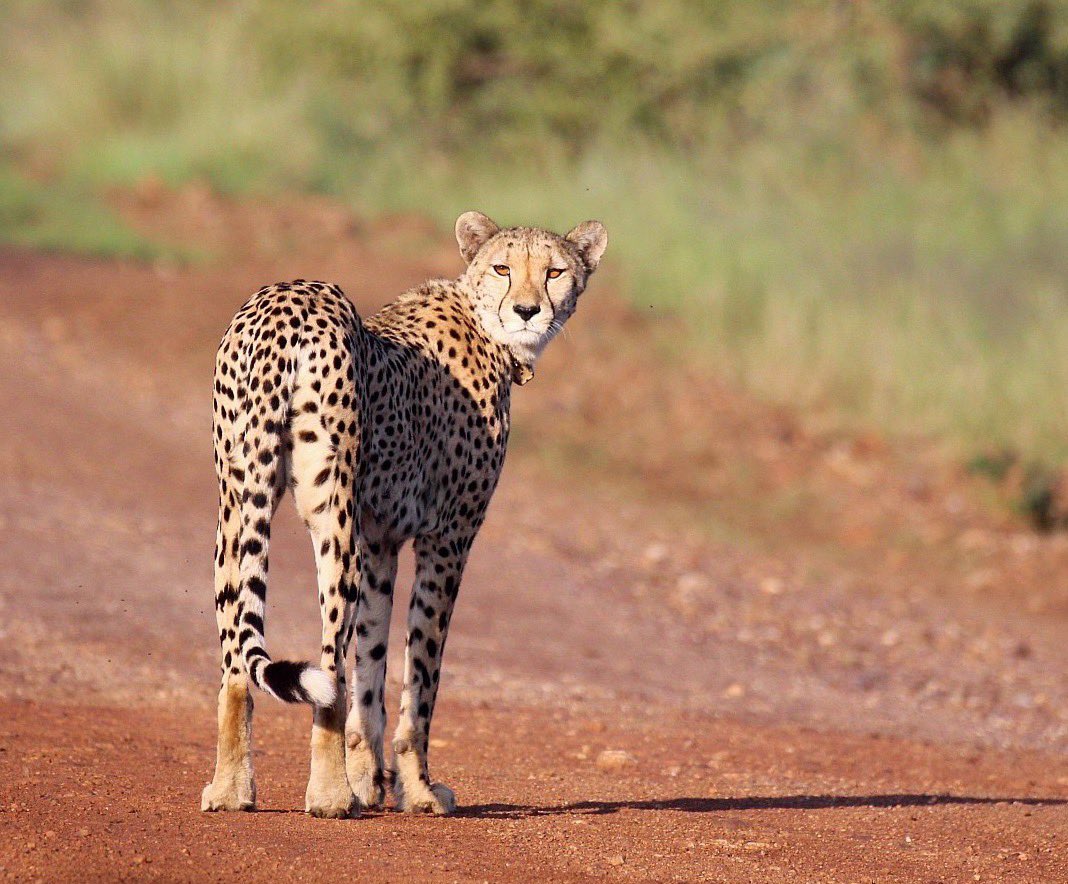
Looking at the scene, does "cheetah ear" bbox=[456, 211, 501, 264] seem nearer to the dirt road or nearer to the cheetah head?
the cheetah head

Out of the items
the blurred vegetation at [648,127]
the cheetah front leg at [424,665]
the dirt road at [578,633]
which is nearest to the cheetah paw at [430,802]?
the cheetah front leg at [424,665]

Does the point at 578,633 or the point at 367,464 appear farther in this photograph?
the point at 578,633

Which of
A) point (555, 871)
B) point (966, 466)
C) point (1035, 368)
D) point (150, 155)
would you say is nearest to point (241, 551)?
point (555, 871)

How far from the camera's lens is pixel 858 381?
500 inches

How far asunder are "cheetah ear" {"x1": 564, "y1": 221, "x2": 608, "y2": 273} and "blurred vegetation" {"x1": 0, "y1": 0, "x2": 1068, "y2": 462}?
7.91m

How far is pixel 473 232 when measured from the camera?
5.64 metres

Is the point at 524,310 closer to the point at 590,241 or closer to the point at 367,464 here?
the point at 590,241

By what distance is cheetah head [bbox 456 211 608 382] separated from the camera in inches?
211

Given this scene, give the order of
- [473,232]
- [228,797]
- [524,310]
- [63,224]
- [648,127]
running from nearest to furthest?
[228,797] → [524,310] → [473,232] → [63,224] → [648,127]

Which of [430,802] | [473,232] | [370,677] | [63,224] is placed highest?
[63,224]

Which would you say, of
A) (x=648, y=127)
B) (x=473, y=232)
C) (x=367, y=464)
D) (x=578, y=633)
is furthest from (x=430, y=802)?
(x=648, y=127)

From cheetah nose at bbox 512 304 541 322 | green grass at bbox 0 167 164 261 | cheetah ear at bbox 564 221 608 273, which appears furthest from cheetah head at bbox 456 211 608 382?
green grass at bbox 0 167 164 261

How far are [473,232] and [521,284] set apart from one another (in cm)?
33

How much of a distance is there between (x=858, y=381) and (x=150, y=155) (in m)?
7.82
